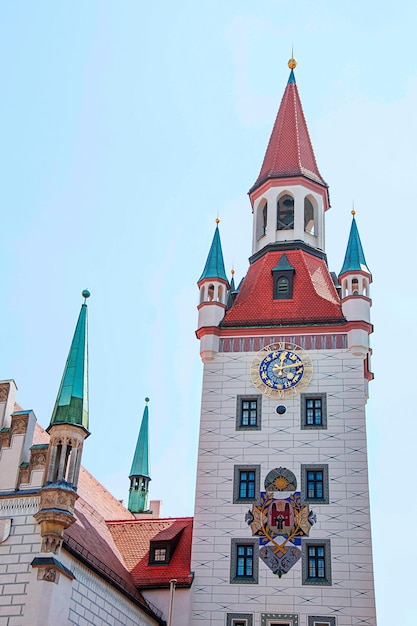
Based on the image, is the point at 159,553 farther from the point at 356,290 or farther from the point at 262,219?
the point at 262,219

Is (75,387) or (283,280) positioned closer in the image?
(75,387)

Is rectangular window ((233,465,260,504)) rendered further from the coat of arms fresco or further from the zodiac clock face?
the zodiac clock face

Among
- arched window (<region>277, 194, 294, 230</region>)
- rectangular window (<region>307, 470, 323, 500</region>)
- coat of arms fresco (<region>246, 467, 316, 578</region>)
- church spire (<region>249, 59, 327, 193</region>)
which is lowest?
coat of arms fresco (<region>246, 467, 316, 578</region>)

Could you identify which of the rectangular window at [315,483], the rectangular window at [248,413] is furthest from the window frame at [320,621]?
the rectangular window at [248,413]

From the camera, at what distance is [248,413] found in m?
31.6

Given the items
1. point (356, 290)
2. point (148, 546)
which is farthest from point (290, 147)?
point (148, 546)

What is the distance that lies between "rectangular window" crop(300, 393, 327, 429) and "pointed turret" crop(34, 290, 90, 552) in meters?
8.67

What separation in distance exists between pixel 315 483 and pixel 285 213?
1193cm

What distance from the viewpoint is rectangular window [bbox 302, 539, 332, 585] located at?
2836cm

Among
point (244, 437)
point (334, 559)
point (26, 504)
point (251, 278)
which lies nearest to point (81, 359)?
point (26, 504)

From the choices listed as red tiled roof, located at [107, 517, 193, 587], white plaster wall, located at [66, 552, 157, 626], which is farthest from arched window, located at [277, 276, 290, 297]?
white plaster wall, located at [66, 552, 157, 626]

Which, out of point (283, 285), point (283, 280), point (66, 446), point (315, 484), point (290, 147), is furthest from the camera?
point (290, 147)

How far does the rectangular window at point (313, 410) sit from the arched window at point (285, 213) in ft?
27.4

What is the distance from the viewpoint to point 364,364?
32469 mm
